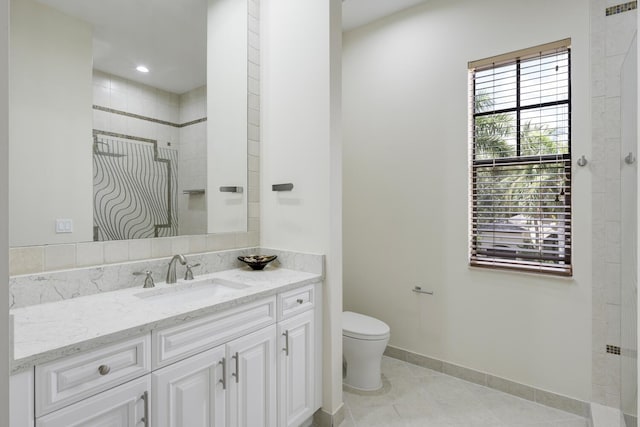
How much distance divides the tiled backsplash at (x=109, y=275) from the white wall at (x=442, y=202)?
106 cm

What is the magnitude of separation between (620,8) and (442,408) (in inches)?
102

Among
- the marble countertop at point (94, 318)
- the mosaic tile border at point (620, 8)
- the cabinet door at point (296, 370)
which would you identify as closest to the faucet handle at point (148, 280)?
the marble countertop at point (94, 318)

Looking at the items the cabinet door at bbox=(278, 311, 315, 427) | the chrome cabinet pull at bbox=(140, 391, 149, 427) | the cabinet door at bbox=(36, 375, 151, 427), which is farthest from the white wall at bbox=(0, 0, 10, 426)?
the cabinet door at bbox=(278, 311, 315, 427)

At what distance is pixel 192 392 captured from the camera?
126 cm

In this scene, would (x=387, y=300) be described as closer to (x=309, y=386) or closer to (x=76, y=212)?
(x=309, y=386)

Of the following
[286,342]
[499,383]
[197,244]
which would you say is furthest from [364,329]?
[197,244]

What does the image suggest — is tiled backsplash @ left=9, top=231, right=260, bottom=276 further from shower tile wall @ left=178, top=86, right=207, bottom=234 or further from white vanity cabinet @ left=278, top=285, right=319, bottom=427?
white vanity cabinet @ left=278, top=285, right=319, bottom=427

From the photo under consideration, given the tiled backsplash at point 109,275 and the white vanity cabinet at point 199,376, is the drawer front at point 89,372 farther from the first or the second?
the tiled backsplash at point 109,275

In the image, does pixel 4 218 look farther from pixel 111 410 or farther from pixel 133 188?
pixel 133 188

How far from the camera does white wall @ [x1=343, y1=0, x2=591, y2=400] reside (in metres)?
2.03

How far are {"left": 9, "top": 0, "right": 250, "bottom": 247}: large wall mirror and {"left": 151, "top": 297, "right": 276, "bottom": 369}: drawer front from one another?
0.67 m

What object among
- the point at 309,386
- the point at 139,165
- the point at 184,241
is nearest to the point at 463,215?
the point at 309,386

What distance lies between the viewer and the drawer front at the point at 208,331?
1182 millimetres

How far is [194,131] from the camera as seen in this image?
1.95 meters
